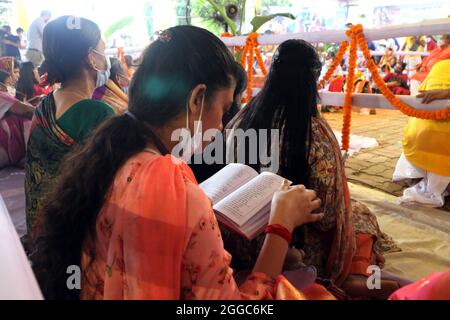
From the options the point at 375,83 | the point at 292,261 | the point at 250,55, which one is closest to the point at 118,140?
the point at 292,261

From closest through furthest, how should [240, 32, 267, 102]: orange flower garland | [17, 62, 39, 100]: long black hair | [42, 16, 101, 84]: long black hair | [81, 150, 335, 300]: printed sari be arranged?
[81, 150, 335, 300]: printed sari < [42, 16, 101, 84]: long black hair < [17, 62, 39, 100]: long black hair < [240, 32, 267, 102]: orange flower garland

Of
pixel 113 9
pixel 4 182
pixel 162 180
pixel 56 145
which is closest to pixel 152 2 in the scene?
pixel 113 9

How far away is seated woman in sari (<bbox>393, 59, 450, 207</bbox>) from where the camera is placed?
249 cm

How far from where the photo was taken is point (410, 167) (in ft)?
9.16

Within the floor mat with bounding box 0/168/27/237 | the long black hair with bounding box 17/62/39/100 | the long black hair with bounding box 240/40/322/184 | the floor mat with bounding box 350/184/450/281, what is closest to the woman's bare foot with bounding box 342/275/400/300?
the floor mat with bounding box 350/184/450/281

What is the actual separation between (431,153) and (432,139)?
4.0 inches

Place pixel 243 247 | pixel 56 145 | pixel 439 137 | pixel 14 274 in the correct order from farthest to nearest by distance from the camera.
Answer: pixel 439 137, pixel 56 145, pixel 243 247, pixel 14 274

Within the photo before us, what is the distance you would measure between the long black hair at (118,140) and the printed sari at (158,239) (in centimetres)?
3

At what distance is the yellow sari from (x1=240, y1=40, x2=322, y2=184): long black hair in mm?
1403

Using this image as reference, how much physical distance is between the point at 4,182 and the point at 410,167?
275 cm

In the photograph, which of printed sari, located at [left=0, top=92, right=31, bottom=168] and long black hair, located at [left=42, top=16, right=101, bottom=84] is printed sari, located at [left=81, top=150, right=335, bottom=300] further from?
printed sari, located at [left=0, top=92, right=31, bottom=168]

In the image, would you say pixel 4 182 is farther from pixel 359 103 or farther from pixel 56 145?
pixel 359 103
